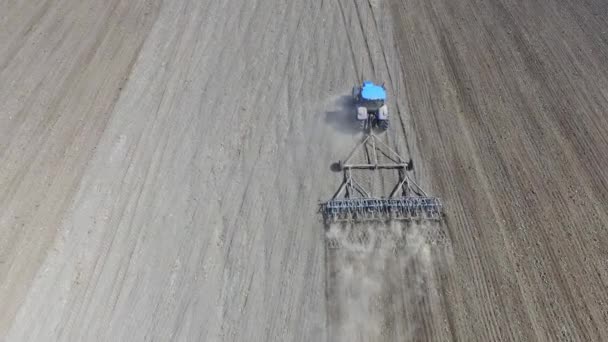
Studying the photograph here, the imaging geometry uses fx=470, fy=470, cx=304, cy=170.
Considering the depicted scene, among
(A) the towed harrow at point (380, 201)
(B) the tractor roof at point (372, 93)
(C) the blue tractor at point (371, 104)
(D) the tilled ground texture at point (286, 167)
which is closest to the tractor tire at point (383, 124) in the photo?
(C) the blue tractor at point (371, 104)

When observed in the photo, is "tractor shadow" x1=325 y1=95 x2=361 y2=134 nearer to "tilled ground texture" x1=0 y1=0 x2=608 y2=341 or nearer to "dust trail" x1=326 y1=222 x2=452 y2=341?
"tilled ground texture" x1=0 y1=0 x2=608 y2=341

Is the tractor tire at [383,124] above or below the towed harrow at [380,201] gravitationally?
above

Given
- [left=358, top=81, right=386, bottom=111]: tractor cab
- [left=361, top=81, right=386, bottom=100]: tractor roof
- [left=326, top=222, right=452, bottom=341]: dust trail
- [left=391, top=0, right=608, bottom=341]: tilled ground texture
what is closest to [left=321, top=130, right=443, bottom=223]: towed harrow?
[left=326, top=222, right=452, bottom=341]: dust trail

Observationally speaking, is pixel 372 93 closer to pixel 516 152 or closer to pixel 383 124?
pixel 383 124

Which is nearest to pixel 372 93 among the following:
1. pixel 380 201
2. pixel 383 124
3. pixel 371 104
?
pixel 371 104

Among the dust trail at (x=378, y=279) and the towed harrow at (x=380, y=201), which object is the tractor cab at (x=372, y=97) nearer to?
the towed harrow at (x=380, y=201)

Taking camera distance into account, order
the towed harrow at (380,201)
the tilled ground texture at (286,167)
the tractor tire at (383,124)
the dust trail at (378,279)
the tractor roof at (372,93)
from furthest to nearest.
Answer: the tractor tire at (383,124) → the tractor roof at (372,93) → the towed harrow at (380,201) → the tilled ground texture at (286,167) → the dust trail at (378,279)
